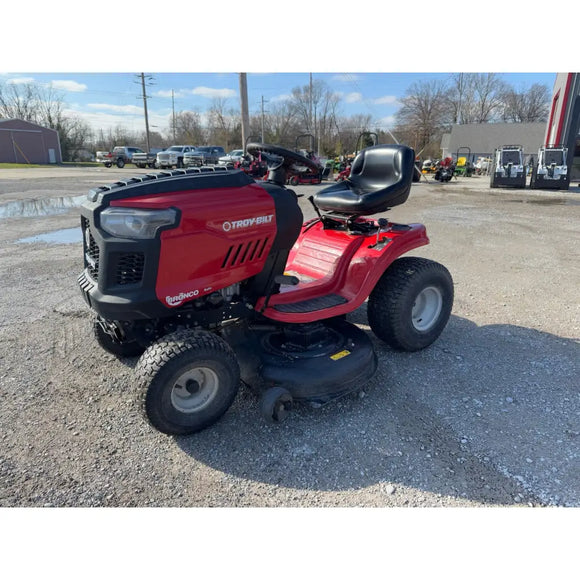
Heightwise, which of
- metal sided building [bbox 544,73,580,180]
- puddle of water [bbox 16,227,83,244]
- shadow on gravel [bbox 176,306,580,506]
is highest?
metal sided building [bbox 544,73,580,180]

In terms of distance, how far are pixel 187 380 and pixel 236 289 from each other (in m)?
0.63

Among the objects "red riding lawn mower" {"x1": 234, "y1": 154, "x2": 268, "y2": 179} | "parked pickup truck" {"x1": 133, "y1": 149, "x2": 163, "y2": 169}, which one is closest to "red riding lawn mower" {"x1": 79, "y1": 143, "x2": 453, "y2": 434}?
"red riding lawn mower" {"x1": 234, "y1": 154, "x2": 268, "y2": 179}

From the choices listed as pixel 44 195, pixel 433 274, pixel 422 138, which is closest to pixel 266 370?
pixel 433 274

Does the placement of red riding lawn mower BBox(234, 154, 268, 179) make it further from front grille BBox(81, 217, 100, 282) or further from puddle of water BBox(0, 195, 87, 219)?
puddle of water BBox(0, 195, 87, 219)

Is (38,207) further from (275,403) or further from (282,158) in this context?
(275,403)

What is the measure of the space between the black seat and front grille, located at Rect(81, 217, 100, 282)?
177 cm

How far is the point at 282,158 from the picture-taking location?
262 centimetres

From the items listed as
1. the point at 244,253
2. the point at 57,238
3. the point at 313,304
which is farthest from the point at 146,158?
the point at 244,253

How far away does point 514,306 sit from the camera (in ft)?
13.7

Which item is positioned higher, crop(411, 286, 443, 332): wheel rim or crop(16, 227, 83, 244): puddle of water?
crop(411, 286, 443, 332): wheel rim

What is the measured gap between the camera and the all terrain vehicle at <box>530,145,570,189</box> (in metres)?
16.4

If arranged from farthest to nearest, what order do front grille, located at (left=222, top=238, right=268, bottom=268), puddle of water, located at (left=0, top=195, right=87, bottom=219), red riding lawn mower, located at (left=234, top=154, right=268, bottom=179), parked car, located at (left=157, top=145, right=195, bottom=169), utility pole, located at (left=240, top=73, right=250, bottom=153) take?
parked car, located at (left=157, top=145, right=195, bottom=169), utility pole, located at (left=240, top=73, right=250, bottom=153), puddle of water, located at (left=0, top=195, right=87, bottom=219), red riding lawn mower, located at (left=234, top=154, right=268, bottom=179), front grille, located at (left=222, top=238, right=268, bottom=268)

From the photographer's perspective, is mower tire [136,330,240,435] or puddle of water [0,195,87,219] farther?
puddle of water [0,195,87,219]

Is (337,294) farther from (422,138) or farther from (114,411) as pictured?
(422,138)
